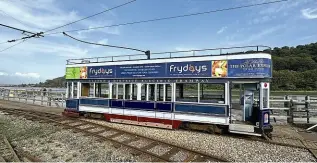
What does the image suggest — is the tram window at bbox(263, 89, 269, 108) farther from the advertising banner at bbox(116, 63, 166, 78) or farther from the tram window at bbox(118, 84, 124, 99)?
the tram window at bbox(118, 84, 124, 99)

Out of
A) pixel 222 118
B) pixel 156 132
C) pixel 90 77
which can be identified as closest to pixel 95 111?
pixel 90 77

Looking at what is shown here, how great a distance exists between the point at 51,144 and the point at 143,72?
18.0 ft

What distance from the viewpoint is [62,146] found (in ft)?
28.9

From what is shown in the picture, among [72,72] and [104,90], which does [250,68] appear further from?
[72,72]

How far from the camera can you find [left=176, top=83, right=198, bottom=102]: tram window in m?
11.2

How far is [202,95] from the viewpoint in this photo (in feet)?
36.5

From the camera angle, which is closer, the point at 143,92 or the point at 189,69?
the point at 189,69

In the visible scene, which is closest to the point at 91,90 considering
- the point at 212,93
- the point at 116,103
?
the point at 116,103

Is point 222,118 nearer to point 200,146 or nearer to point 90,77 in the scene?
point 200,146

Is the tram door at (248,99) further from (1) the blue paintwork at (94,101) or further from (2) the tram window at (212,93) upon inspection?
(1) the blue paintwork at (94,101)

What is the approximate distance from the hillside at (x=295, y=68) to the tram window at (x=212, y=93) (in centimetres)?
3480

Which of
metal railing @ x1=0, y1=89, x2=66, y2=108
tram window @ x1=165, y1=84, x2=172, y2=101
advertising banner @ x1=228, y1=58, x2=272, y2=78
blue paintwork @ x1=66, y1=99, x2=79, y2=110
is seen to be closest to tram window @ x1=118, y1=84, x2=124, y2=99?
tram window @ x1=165, y1=84, x2=172, y2=101

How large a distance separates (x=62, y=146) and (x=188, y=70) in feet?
19.7

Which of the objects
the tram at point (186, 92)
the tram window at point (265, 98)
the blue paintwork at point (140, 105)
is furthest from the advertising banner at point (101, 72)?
the tram window at point (265, 98)
